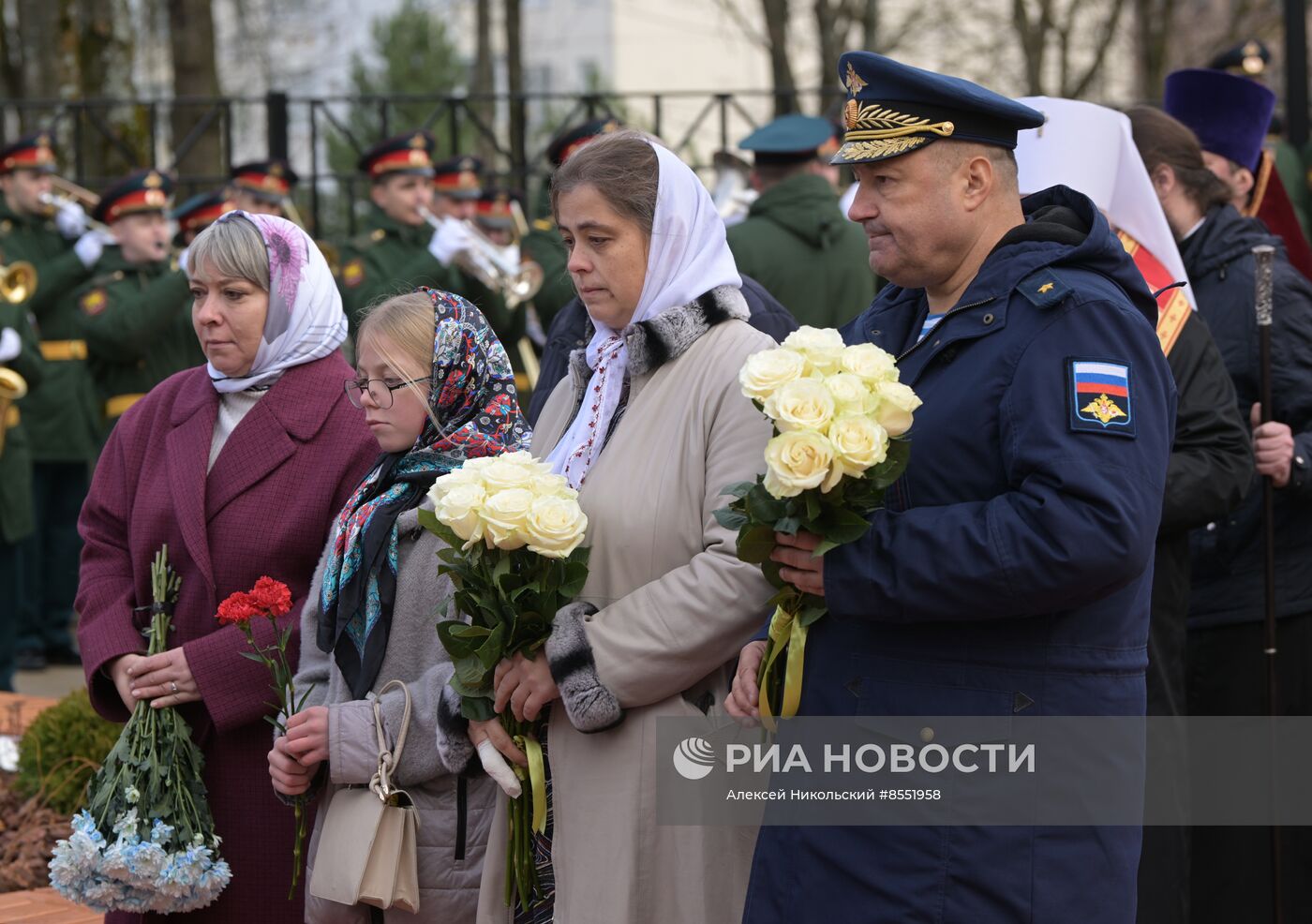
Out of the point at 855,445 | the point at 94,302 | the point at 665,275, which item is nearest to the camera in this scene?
the point at 855,445

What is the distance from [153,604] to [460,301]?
1072mm

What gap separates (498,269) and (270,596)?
608 centimetres

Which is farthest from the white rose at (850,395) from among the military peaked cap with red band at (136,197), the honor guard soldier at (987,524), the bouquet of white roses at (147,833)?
the military peaked cap with red band at (136,197)

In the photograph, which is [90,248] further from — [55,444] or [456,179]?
[456,179]

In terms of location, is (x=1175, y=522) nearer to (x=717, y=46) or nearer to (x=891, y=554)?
(x=891, y=554)

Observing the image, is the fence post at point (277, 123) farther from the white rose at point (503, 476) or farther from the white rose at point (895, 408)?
the white rose at point (895, 408)

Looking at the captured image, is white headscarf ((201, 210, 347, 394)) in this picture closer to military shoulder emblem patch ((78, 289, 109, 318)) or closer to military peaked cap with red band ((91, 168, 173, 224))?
military shoulder emblem patch ((78, 289, 109, 318))

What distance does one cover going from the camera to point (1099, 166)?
4.32 metres

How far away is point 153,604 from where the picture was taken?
13.3 feet

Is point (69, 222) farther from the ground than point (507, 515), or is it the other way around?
point (507, 515)

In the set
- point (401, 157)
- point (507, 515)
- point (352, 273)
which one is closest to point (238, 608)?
point (507, 515)

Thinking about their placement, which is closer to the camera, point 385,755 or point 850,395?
point 850,395

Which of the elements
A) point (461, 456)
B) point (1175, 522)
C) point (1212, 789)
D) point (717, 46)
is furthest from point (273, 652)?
point (717, 46)

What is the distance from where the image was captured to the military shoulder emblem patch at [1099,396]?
269cm
